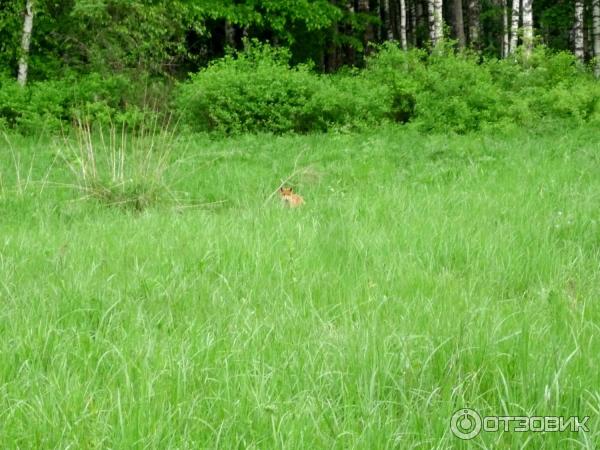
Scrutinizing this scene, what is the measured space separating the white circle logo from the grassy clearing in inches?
1.4

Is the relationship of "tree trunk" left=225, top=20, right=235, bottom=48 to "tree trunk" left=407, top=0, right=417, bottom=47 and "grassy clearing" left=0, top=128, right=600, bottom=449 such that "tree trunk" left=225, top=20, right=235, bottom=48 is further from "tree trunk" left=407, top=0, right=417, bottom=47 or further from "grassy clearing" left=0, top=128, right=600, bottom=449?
"grassy clearing" left=0, top=128, right=600, bottom=449

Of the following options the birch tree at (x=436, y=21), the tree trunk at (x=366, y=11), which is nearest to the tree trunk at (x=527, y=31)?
the birch tree at (x=436, y=21)

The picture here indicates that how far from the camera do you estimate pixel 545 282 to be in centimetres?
450

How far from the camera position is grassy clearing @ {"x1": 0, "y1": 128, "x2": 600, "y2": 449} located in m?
2.62

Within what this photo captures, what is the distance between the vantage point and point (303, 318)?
3.72 m

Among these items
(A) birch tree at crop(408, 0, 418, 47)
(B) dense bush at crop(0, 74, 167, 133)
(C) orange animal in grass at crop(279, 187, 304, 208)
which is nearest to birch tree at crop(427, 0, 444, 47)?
(B) dense bush at crop(0, 74, 167, 133)

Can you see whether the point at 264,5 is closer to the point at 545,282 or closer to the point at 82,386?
the point at 545,282

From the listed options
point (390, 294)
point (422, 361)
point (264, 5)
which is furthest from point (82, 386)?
point (264, 5)

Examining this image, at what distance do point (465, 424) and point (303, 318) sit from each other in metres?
1.30

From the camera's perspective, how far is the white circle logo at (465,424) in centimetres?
252

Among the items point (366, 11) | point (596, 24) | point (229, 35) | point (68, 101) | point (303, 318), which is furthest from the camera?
point (366, 11)

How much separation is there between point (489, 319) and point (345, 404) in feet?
3.67

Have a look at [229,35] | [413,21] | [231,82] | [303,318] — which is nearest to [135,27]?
[231,82]

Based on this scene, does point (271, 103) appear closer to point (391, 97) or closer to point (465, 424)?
point (391, 97)
